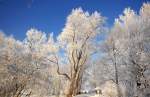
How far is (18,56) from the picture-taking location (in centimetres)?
2975

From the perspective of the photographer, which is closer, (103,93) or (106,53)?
(103,93)

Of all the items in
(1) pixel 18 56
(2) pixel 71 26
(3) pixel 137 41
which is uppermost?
(2) pixel 71 26

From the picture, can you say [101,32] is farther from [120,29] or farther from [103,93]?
[103,93]

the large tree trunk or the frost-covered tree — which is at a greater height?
the frost-covered tree

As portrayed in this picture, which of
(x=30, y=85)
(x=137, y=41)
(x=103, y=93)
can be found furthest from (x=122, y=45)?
(x=30, y=85)

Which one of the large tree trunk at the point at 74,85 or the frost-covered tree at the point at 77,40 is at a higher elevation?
the frost-covered tree at the point at 77,40

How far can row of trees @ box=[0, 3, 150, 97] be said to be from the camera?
29156 mm

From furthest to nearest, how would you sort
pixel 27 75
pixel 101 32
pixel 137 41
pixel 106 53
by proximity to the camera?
pixel 106 53
pixel 101 32
pixel 137 41
pixel 27 75

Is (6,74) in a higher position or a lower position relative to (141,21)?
lower

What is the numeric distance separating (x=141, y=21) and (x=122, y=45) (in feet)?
14.1

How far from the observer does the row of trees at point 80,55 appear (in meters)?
29.2

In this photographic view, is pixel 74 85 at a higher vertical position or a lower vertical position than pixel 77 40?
lower

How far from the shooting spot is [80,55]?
3158 centimetres

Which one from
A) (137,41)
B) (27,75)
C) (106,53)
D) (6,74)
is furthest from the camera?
(106,53)
